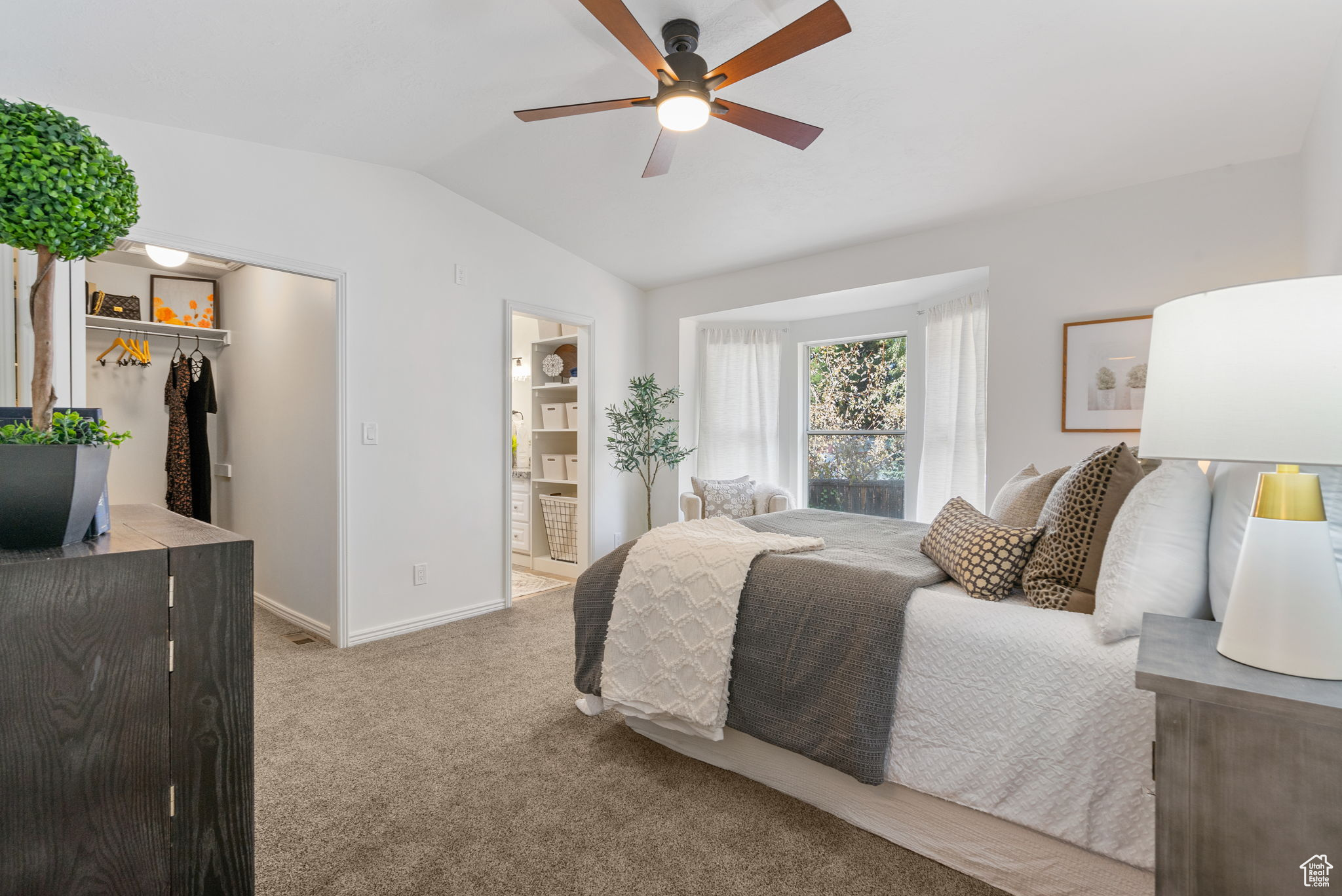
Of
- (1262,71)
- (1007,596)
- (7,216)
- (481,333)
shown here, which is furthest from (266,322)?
(1262,71)

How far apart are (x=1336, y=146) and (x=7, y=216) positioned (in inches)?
134

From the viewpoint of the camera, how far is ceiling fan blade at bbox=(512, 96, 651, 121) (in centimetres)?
224

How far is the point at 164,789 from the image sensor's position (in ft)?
2.45

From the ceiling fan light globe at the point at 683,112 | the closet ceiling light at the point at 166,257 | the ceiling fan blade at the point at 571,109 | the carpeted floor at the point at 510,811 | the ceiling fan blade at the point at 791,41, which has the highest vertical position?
the ceiling fan blade at the point at 791,41

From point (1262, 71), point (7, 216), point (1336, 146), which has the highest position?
point (1262, 71)

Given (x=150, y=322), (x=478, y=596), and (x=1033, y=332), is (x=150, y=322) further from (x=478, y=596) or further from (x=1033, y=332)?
(x=1033, y=332)

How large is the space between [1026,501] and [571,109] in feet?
6.80

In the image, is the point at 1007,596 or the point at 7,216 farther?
the point at 1007,596

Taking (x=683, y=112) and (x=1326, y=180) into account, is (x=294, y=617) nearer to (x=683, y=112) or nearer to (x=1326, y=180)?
(x=683, y=112)

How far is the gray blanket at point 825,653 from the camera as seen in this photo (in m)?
1.70

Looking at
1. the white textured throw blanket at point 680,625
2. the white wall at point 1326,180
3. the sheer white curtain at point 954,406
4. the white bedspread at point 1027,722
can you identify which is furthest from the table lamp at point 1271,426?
the sheer white curtain at point 954,406

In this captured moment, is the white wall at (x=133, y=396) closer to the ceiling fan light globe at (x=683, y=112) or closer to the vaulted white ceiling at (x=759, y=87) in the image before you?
the vaulted white ceiling at (x=759, y=87)

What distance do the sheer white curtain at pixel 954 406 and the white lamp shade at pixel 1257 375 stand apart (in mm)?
3064

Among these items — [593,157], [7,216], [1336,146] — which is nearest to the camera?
[7,216]
